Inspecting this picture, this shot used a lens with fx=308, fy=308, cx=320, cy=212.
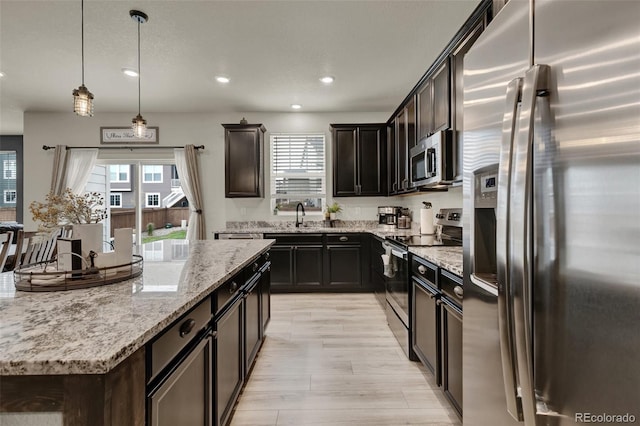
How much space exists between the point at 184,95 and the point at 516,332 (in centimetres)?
479

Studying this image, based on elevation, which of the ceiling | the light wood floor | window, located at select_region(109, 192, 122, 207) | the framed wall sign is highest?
the ceiling

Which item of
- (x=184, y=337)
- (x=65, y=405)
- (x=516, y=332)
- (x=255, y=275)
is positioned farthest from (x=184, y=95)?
(x=516, y=332)

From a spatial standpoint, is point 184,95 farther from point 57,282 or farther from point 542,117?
point 542,117

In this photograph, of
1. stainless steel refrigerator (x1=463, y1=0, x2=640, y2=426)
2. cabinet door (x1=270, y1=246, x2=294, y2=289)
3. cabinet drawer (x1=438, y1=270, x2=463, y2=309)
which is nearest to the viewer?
stainless steel refrigerator (x1=463, y1=0, x2=640, y2=426)

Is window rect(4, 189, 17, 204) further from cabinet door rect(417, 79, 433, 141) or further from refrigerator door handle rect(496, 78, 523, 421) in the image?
refrigerator door handle rect(496, 78, 523, 421)

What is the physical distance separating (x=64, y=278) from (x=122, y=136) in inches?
188

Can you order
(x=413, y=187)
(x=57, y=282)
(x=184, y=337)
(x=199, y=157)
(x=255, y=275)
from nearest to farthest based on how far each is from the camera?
(x=184, y=337) → (x=57, y=282) → (x=255, y=275) → (x=413, y=187) → (x=199, y=157)

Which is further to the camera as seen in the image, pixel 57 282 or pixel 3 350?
pixel 57 282

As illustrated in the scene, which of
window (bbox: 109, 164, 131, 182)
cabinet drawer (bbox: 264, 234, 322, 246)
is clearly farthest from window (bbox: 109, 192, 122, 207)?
cabinet drawer (bbox: 264, 234, 322, 246)

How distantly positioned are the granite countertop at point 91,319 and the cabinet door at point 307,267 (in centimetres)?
288

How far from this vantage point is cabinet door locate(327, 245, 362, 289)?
4449 mm

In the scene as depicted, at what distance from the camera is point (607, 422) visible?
0.58m

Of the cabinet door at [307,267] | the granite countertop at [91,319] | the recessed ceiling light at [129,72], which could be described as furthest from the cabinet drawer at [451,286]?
the recessed ceiling light at [129,72]

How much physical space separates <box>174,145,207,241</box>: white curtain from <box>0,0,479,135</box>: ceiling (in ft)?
2.75
